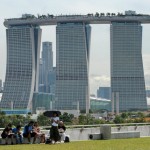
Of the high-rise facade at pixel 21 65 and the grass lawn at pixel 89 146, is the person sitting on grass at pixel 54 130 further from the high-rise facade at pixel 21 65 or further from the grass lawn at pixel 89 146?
the high-rise facade at pixel 21 65

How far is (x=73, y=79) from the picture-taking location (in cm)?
17438

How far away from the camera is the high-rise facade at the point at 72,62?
17088 cm

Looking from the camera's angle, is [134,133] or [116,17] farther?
[116,17]

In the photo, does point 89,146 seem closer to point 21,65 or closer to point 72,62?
point 72,62

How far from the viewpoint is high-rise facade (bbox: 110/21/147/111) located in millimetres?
174625

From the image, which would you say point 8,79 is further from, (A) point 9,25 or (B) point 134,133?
(B) point 134,133

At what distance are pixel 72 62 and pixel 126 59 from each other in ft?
56.6

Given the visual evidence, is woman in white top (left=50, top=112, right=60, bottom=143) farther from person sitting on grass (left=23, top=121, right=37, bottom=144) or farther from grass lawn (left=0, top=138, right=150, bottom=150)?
person sitting on grass (left=23, top=121, right=37, bottom=144)

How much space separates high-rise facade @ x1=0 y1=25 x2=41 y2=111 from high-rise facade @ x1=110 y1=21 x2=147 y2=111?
24.5 meters

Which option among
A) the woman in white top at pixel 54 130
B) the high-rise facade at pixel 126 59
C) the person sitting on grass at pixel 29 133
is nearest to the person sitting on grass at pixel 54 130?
the woman in white top at pixel 54 130

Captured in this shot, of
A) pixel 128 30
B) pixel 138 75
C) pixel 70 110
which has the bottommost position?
pixel 70 110

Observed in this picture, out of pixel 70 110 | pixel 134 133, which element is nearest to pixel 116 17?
pixel 70 110

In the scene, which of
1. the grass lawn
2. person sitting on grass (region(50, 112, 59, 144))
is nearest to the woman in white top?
person sitting on grass (region(50, 112, 59, 144))

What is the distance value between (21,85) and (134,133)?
461 ft
